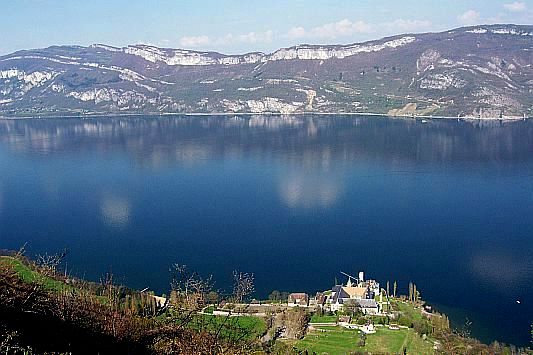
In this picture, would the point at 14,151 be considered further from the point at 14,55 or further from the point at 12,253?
the point at 14,55

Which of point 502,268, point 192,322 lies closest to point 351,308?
point 192,322

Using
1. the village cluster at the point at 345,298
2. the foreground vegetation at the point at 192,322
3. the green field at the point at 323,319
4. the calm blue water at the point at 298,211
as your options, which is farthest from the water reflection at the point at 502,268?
the green field at the point at 323,319

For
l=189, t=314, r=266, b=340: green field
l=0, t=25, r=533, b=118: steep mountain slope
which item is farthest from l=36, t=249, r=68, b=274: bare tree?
l=0, t=25, r=533, b=118: steep mountain slope

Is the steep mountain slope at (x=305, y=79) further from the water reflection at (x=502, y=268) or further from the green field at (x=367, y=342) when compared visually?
the green field at (x=367, y=342)

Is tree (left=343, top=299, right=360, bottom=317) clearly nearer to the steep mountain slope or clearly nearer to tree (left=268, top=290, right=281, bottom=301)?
tree (left=268, top=290, right=281, bottom=301)

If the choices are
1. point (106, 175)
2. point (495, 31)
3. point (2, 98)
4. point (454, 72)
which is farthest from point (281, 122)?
point (2, 98)

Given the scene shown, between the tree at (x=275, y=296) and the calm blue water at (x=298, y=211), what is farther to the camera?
the calm blue water at (x=298, y=211)
